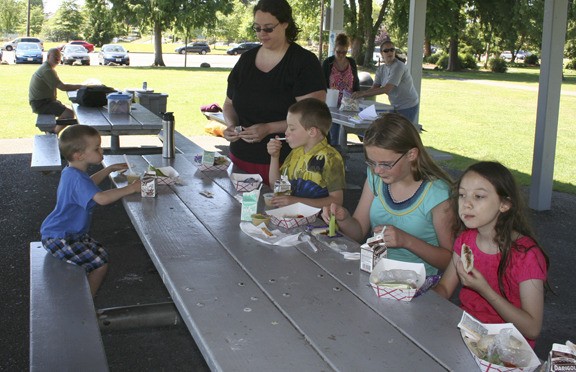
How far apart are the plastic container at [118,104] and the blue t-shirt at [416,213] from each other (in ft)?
17.9

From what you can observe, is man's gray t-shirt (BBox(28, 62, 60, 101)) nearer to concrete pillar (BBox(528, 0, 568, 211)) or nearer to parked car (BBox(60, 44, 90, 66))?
concrete pillar (BBox(528, 0, 568, 211))

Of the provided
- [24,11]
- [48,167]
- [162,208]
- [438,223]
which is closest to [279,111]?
[162,208]

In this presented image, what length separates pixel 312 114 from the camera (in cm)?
357

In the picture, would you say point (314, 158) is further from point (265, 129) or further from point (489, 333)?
point (489, 333)

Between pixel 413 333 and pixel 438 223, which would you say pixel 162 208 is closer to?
pixel 438 223

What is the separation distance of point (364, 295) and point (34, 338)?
4.24 ft

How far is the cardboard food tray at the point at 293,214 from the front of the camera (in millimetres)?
3023

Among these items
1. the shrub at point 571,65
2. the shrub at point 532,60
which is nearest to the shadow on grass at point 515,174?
the shrub at point 571,65

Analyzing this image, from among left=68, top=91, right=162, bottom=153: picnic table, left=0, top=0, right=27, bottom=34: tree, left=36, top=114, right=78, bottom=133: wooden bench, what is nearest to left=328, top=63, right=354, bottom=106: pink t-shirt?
left=68, top=91, right=162, bottom=153: picnic table

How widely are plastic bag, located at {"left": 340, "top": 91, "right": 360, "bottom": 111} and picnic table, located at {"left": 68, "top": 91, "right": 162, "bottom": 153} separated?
7.00ft

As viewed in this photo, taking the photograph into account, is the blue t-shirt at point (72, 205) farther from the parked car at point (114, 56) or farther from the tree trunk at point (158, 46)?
the parked car at point (114, 56)

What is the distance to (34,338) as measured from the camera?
2.67m

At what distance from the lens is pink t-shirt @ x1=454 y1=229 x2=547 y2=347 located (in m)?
2.26

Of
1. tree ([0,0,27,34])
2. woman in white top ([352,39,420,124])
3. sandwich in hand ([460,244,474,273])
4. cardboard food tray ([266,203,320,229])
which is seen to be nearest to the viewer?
sandwich in hand ([460,244,474,273])
